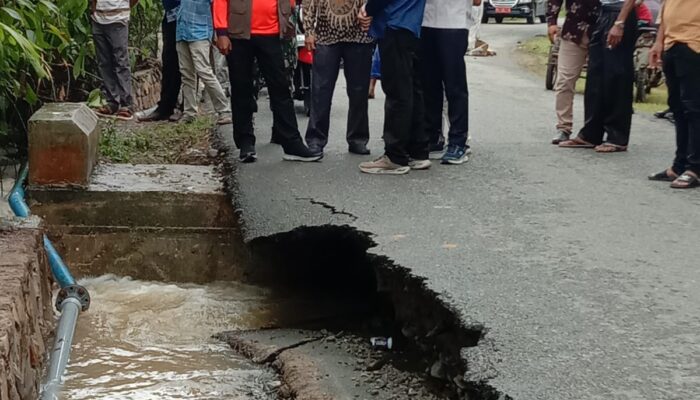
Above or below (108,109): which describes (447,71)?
above

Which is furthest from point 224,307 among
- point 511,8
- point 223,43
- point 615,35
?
point 511,8

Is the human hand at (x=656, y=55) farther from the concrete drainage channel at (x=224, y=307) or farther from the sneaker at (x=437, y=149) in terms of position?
the concrete drainage channel at (x=224, y=307)

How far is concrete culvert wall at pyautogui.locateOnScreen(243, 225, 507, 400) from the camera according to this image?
370cm

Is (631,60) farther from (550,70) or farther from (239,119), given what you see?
(550,70)

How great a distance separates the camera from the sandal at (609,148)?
7199 millimetres

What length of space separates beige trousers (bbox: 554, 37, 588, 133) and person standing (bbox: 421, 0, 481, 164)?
1192mm

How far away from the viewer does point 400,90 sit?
6.04 metres

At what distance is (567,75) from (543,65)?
9.69 meters

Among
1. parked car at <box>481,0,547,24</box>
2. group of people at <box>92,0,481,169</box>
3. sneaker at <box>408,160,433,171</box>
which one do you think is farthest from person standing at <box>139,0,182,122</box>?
parked car at <box>481,0,547,24</box>

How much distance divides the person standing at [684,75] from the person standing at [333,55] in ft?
6.69

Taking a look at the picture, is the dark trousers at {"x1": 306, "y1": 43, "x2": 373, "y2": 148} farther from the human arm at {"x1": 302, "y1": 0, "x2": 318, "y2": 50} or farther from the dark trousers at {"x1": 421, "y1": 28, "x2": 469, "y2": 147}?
the dark trousers at {"x1": 421, "y1": 28, "x2": 469, "y2": 147}

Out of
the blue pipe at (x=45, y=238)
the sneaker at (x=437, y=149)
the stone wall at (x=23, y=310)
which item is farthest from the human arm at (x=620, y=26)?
the stone wall at (x=23, y=310)

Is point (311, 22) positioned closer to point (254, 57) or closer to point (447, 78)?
point (254, 57)

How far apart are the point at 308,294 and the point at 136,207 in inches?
51.5
